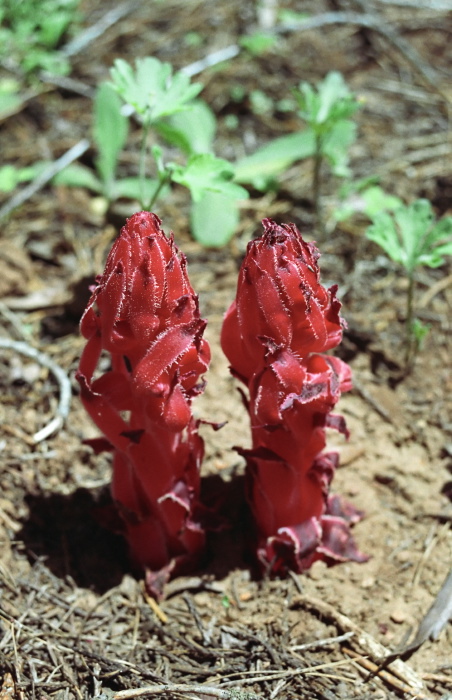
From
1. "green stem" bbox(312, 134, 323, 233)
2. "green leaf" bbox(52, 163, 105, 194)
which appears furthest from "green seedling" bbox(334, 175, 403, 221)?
"green leaf" bbox(52, 163, 105, 194)

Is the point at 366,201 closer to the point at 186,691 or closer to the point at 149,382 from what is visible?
the point at 149,382

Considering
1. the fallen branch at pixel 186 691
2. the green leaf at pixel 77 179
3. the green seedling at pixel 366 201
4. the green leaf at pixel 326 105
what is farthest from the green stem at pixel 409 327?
the green leaf at pixel 77 179

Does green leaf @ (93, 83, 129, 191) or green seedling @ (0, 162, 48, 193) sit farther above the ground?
green leaf @ (93, 83, 129, 191)

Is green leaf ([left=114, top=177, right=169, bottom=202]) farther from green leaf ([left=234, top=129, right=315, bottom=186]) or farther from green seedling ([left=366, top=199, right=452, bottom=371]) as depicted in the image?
green seedling ([left=366, top=199, right=452, bottom=371])

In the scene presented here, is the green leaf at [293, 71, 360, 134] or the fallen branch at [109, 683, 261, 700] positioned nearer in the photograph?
the fallen branch at [109, 683, 261, 700]

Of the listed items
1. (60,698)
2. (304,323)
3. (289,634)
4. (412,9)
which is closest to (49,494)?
(60,698)

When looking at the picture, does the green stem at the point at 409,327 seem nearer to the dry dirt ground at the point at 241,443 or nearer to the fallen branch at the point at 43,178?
the dry dirt ground at the point at 241,443

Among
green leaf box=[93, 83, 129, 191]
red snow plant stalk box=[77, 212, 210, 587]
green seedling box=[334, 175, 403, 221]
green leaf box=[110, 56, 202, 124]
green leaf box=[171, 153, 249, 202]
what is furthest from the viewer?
green leaf box=[93, 83, 129, 191]

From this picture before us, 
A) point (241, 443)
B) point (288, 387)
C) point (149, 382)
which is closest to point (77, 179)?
point (241, 443)
